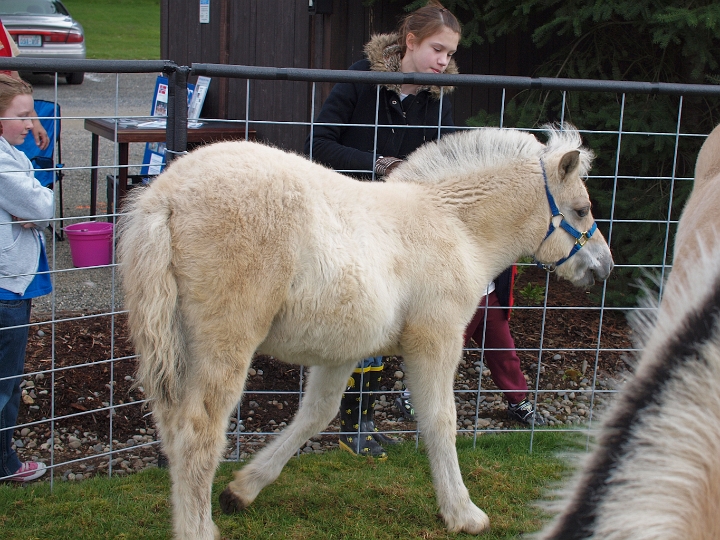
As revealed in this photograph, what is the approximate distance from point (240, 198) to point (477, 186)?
3.75 ft

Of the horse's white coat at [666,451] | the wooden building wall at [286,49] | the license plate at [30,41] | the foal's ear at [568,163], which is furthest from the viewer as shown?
the license plate at [30,41]

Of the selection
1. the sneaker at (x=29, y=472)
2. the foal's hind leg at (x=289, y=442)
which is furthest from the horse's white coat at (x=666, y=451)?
the sneaker at (x=29, y=472)

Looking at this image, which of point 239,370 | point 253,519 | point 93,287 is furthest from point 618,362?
point 93,287

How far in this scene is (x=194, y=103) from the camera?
8.66 metres

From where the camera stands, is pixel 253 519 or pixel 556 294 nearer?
pixel 253 519

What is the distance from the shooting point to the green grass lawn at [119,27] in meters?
23.7

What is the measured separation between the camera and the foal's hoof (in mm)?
3402

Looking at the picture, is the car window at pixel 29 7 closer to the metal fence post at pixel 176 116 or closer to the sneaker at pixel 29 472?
the metal fence post at pixel 176 116

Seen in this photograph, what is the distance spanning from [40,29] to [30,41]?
36 cm

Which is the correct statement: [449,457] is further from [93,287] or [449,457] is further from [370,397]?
[93,287]

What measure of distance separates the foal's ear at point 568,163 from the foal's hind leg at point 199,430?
5.23ft

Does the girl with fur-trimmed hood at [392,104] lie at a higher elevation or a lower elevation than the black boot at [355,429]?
higher

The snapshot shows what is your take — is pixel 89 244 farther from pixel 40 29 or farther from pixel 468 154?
pixel 40 29

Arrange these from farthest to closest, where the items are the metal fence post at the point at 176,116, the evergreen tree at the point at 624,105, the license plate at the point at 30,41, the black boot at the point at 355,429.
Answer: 1. the license plate at the point at 30,41
2. the evergreen tree at the point at 624,105
3. the black boot at the point at 355,429
4. the metal fence post at the point at 176,116
